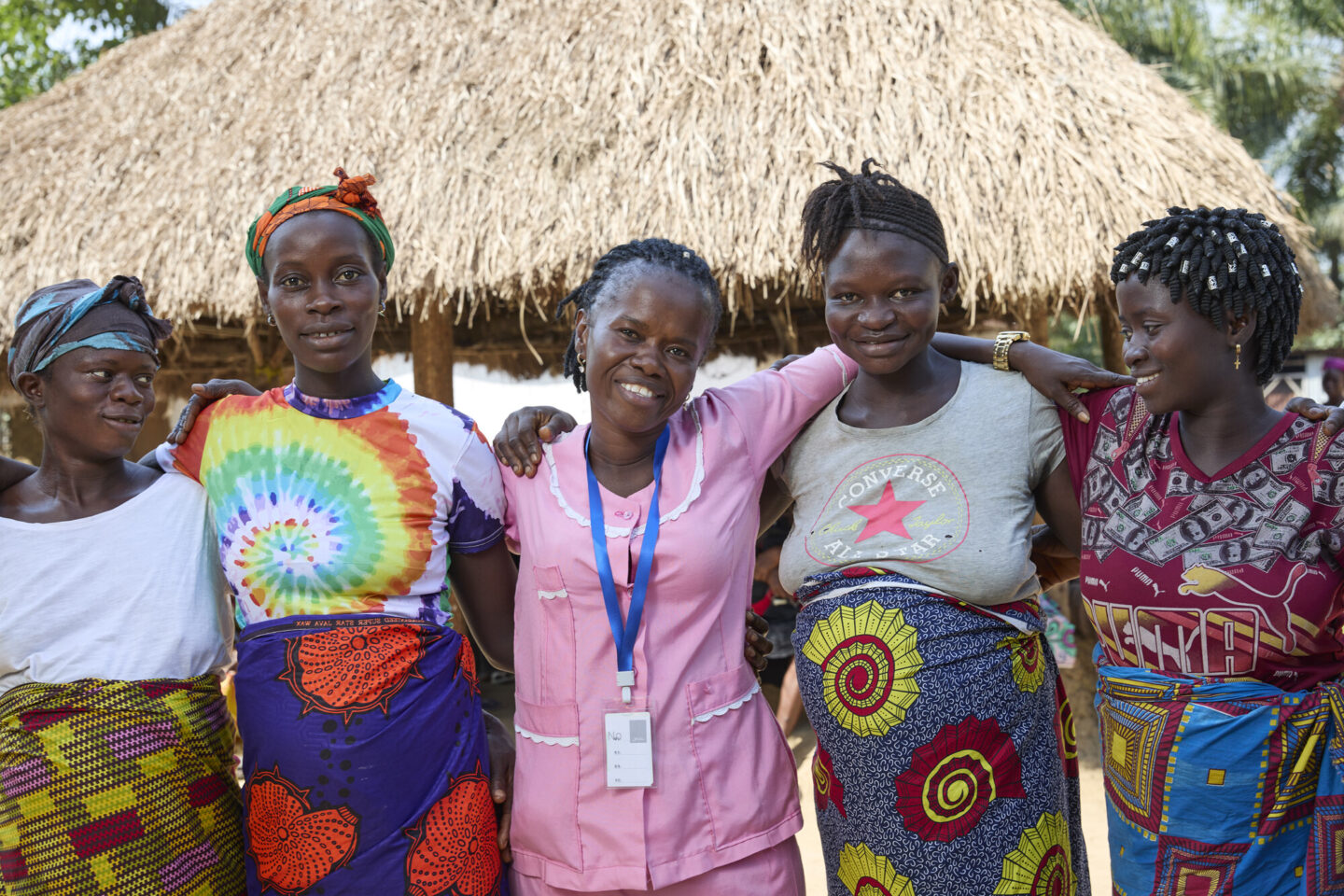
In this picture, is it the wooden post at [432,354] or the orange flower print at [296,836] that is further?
the wooden post at [432,354]

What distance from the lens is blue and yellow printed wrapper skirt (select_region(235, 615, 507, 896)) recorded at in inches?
68.2

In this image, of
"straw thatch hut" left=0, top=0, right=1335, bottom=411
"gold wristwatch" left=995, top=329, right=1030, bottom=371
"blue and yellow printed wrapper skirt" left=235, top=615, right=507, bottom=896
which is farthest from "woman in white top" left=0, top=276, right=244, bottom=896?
"straw thatch hut" left=0, top=0, right=1335, bottom=411

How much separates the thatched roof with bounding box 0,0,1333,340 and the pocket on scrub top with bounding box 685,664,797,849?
3.22 meters

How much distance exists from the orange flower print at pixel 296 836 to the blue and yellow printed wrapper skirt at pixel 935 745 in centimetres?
87

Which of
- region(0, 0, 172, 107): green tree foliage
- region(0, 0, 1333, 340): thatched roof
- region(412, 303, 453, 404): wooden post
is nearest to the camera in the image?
region(0, 0, 1333, 340): thatched roof

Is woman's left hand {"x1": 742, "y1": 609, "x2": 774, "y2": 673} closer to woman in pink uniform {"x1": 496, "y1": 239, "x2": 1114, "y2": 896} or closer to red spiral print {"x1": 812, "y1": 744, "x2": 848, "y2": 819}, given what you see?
woman in pink uniform {"x1": 496, "y1": 239, "x2": 1114, "y2": 896}

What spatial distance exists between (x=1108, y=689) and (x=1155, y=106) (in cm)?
454

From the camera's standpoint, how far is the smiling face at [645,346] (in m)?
1.85

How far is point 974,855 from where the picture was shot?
1783 mm

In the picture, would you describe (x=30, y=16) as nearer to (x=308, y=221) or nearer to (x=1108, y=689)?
(x=308, y=221)

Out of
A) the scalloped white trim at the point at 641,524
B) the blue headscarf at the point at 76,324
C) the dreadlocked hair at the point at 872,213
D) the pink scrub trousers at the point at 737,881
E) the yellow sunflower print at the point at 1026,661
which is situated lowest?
the pink scrub trousers at the point at 737,881

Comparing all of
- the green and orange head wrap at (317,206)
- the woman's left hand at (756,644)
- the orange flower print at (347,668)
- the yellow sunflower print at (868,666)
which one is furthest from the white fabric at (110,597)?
the yellow sunflower print at (868,666)

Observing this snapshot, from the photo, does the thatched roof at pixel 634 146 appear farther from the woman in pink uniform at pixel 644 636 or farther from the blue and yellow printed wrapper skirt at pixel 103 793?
the blue and yellow printed wrapper skirt at pixel 103 793

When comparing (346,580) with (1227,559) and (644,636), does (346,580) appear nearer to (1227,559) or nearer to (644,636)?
(644,636)
